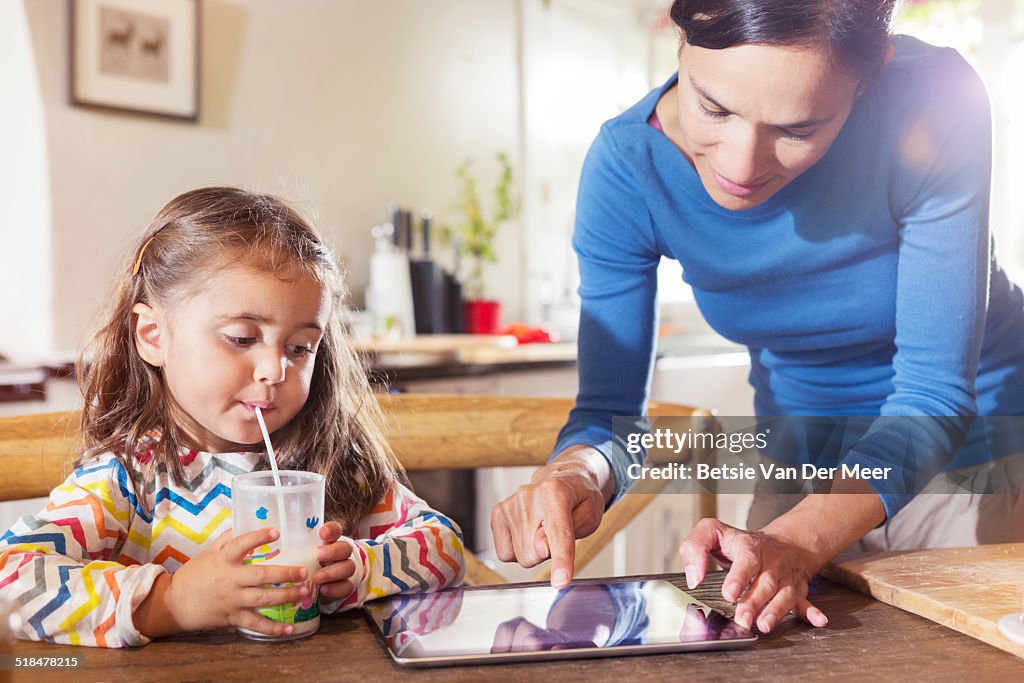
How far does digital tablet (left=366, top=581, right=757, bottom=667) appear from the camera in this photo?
67cm

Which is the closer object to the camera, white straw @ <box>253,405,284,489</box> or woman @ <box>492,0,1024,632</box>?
white straw @ <box>253,405,284,489</box>

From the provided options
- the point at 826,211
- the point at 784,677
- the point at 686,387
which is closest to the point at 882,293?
the point at 826,211

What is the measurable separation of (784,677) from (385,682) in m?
0.26

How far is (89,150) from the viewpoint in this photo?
90.7 inches

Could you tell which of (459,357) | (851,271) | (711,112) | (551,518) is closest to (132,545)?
(551,518)

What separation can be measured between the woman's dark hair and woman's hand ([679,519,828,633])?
1.40 feet

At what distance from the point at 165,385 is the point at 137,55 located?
1.60 meters

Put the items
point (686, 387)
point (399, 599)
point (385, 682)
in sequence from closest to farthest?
point (385, 682) < point (399, 599) < point (686, 387)

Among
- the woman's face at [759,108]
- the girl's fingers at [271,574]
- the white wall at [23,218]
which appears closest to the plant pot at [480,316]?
the white wall at [23,218]

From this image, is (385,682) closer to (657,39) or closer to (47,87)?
(47,87)

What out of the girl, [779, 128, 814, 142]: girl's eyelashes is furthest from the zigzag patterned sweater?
[779, 128, 814, 142]: girl's eyelashes

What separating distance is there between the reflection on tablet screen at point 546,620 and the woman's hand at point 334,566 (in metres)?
0.03

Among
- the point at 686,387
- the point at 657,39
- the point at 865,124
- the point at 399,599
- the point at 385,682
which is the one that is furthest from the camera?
the point at 657,39

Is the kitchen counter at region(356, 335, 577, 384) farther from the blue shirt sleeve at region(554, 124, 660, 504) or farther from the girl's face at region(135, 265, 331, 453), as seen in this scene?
the girl's face at region(135, 265, 331, 453)
